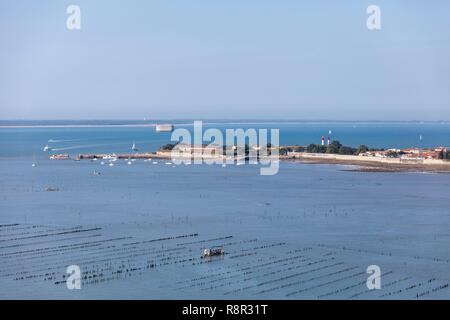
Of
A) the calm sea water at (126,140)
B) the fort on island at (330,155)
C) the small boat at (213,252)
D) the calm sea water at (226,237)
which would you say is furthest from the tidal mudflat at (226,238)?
the calm sea water at (126,140)

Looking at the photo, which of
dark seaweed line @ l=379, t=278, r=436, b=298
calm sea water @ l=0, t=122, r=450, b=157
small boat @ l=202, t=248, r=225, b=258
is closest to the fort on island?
calm sea water @ l=0, t=122, r=450, b=157

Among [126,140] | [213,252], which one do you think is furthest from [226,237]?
[126,140]

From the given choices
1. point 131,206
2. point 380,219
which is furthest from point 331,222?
point 131,206

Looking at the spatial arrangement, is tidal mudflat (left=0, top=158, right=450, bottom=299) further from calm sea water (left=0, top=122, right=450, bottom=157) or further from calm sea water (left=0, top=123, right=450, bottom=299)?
calm sea water (left=0, top=122, right=450, bottom=157)

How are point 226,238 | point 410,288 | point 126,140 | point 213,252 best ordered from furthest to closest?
point 126,140 → point 226,238 → point 213,252 → point 410,288

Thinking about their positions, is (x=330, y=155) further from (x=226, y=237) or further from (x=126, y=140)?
(x=126, y=140)

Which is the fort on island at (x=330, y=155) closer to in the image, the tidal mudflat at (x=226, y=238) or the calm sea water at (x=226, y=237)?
the tidal mudflat at (x=226, y=238)

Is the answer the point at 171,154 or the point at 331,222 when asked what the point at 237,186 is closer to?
the point at 331,222

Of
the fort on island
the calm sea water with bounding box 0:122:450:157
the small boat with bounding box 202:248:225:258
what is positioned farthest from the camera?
the calm sea water with bounding box 0:122:450:157

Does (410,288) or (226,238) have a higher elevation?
(226,238)
